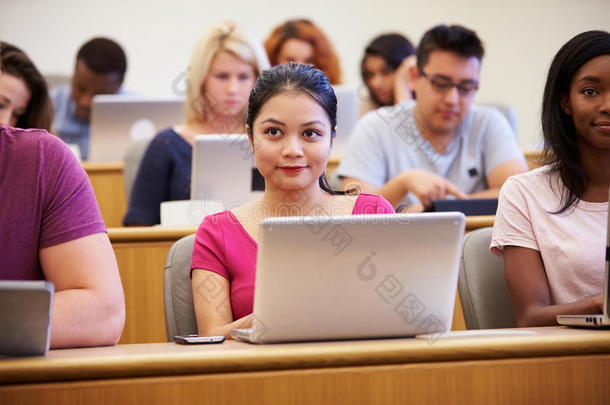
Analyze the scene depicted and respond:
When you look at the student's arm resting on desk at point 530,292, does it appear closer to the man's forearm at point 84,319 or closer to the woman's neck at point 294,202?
the woman's neck at point 294,202

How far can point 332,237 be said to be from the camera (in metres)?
1.13

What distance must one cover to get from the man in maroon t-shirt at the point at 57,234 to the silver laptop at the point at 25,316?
180mm

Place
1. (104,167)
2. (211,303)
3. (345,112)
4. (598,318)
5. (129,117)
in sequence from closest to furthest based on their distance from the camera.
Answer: (598,318) < (211,303) < (104,167) < (345,112) < (129,117)

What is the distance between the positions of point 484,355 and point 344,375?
191 millimetres

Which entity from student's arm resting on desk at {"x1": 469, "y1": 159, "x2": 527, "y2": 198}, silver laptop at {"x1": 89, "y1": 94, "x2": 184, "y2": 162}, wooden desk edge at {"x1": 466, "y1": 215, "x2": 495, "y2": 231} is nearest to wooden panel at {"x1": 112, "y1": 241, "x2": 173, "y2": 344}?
wooden desk edge at {"x1": 466, "y1": 215, "x2": 495, "y2": 231}

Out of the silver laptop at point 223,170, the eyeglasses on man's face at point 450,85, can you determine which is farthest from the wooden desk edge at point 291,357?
the eyeglasses on man's face at point 450,85

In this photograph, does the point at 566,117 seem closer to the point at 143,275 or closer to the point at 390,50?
the point at 143,275

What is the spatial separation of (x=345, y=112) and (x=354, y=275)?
2.07 metres

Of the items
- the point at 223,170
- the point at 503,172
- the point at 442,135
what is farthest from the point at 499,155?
the point at 223,170

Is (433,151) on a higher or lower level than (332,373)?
higher

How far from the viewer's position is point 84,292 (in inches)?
50.1

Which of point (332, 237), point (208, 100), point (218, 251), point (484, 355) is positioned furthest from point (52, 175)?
point (208, 100)

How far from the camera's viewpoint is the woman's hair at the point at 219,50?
2709mm

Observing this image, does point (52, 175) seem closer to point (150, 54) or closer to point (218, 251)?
point (218, 251)
